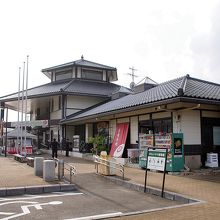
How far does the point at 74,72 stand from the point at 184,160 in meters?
21.3

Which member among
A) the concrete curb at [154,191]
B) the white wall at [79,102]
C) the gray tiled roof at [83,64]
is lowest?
the concrete curb at [154,191]

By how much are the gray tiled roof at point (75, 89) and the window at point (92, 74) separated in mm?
724

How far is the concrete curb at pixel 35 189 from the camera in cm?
949

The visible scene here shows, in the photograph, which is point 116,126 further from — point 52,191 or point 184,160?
point 52,191

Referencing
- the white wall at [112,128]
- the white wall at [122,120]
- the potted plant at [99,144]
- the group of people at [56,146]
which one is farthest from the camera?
the group of people at [56,146]

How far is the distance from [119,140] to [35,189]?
10.1m

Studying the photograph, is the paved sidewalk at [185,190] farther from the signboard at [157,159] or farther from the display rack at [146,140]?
the display rack at [146,140]

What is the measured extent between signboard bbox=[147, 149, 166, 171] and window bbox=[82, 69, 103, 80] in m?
24.3

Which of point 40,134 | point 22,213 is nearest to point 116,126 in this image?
point 22,213

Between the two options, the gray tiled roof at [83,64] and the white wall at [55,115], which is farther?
the gray tiled roof at [83,64]

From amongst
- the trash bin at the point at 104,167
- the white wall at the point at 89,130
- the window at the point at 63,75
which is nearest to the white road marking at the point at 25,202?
the trash bin at the point at 104,167

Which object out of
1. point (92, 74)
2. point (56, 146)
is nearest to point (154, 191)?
point (56, 146)

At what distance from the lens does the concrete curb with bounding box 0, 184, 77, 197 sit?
31.1 ft

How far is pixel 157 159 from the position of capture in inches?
390
